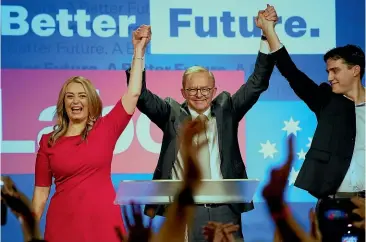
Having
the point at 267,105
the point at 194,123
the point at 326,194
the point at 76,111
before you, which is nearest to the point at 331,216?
the point at 326,194

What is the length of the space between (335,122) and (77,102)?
4.35ft

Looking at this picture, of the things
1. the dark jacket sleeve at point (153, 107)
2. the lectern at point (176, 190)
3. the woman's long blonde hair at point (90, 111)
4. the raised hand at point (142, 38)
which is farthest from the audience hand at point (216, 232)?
the dark jacket sleeve at point (153, 107)

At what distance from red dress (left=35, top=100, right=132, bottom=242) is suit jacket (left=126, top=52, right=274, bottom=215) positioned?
0.49m

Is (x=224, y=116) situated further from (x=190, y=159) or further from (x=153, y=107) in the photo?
(x=190, y=159)

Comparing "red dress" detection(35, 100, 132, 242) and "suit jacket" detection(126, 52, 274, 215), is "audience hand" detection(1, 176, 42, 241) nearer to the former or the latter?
"red dress" detection(35, 100, 132, 242)

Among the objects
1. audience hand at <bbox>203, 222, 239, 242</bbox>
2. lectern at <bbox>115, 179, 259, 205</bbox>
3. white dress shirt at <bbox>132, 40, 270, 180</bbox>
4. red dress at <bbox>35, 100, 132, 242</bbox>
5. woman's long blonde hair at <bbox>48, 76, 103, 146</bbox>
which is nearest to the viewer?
audience hand at <bbox>203, 222, 239, 242</bbox>

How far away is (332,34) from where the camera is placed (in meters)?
5.06

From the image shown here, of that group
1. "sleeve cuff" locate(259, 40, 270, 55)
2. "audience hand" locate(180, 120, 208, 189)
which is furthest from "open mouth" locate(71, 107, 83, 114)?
"audience hand" locate(180, 120, 208, 189)

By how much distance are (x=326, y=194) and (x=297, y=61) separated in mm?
1721

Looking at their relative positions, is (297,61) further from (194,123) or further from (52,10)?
Answer: (194,123)

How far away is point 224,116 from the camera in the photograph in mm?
3811

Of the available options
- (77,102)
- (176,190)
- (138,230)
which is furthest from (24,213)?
(77,102)

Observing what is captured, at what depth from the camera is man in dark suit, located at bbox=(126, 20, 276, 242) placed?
12.1 feet

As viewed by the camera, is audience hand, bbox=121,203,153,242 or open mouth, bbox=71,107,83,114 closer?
audience hand, bbox=121,203,153,242
